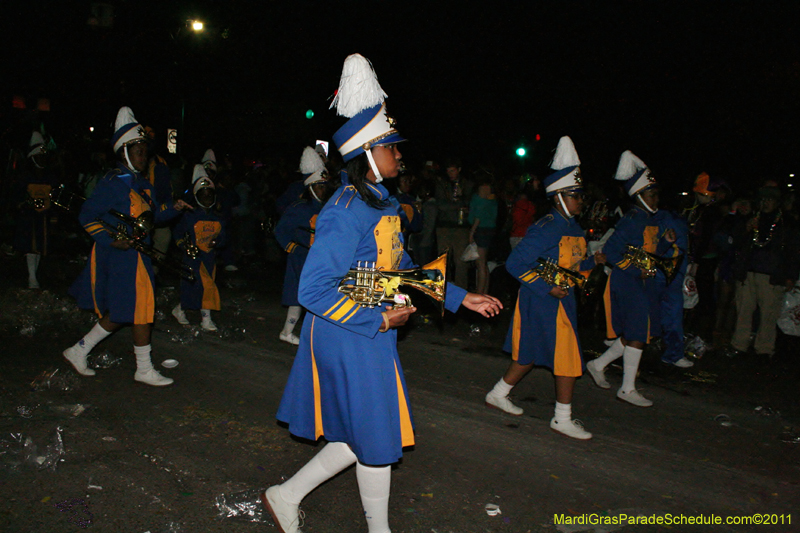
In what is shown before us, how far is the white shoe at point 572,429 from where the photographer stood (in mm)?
4898

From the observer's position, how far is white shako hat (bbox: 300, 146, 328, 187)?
23.0 feet

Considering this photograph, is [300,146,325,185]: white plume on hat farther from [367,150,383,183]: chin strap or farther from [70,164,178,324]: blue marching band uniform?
[367,150,383,183]: chin strap

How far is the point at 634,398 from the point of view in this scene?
18.9ft

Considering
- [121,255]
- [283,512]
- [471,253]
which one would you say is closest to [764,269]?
[471,253]

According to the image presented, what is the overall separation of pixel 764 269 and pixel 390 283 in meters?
6.64

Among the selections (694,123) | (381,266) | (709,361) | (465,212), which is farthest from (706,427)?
(694,123)

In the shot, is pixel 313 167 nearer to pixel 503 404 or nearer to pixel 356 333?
pixel 503 404

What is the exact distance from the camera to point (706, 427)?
5.40 metres

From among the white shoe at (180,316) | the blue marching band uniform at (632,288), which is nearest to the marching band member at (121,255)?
the white shoe at (180,316)

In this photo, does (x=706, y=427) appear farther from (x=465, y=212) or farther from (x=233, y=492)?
(x=465, y=212)

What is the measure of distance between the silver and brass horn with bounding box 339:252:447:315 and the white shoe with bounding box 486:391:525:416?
265 cm

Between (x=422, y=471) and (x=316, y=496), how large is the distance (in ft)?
2.60

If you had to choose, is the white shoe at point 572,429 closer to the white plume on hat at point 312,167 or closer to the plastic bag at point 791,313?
the white plume on hat at point 312,167

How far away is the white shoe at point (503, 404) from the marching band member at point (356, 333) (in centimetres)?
238
